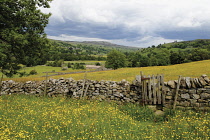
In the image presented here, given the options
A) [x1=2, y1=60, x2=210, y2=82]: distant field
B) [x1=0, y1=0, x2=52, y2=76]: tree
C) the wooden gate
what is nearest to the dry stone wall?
→ the wooden gate

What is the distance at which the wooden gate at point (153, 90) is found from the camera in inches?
476

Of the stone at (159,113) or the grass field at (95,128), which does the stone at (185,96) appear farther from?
the stone at (159,113)

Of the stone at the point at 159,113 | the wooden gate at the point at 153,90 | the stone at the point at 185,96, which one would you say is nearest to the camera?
the stone at the point at 159,113

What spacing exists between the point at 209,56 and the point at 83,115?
10296 centimetres

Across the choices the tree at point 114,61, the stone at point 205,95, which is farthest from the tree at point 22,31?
the tree at point 114,61

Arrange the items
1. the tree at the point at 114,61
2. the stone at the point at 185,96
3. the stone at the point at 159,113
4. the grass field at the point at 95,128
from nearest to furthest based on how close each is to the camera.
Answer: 1. the grass field at the point at 95,128
2. the stone at the point at 159,113
3. the stone at the point at 185,96
4. the tree at the point at 114,61

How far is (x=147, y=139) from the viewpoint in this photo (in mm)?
6965

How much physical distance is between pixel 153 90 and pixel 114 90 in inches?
139

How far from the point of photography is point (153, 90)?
12266 mm

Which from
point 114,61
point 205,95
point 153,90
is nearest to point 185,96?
point 205,95

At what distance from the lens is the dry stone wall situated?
37.9ft

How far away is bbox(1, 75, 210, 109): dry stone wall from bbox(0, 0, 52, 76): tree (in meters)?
3.25

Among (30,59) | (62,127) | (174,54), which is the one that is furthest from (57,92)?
(174,54)

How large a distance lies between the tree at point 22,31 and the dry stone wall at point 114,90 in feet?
10.7
